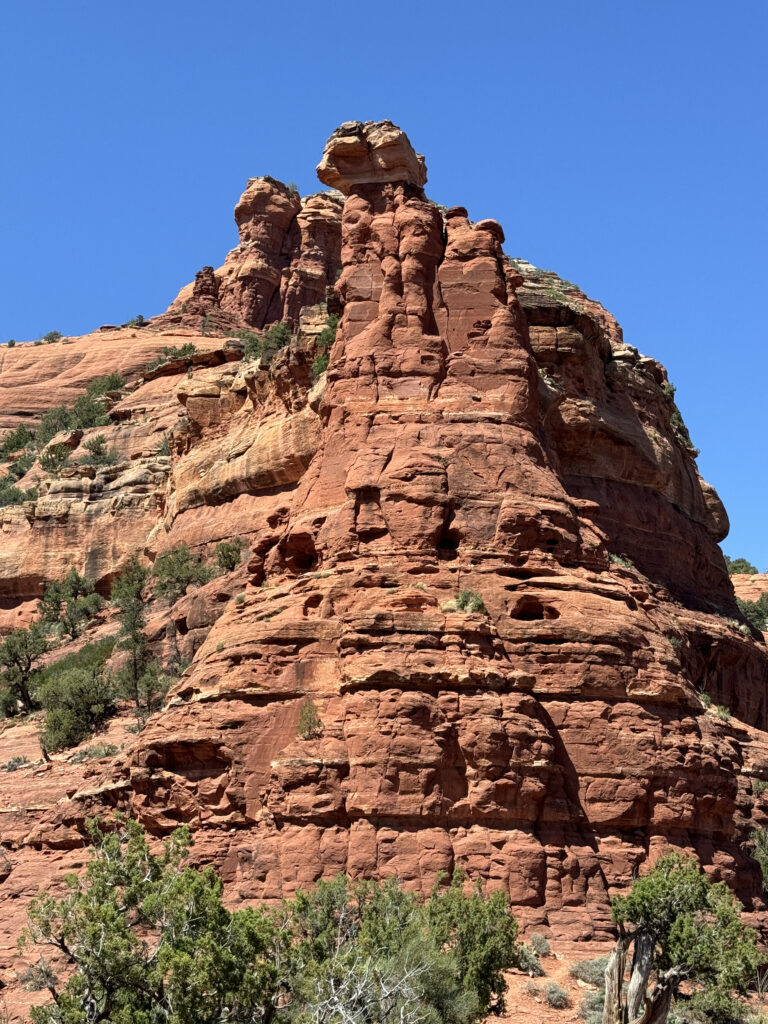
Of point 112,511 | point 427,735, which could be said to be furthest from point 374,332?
point 112,511

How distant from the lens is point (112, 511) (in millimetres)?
61656

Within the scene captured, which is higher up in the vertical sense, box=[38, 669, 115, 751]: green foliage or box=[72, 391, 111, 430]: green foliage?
box=[72, 391, 111, 430]: green foliage

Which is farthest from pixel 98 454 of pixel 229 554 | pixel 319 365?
pixel 319 365

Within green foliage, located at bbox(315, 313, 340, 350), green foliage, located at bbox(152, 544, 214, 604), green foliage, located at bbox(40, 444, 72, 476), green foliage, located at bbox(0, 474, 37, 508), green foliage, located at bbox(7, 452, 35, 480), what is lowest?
green foliage, located at bbox(152, 544, 214, 604)

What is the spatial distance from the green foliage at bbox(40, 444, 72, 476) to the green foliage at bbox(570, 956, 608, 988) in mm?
48846

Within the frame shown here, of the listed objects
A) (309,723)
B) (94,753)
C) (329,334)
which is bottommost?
(309,723)

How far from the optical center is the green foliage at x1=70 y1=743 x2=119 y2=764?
39188mm

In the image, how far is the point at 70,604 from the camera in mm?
57094

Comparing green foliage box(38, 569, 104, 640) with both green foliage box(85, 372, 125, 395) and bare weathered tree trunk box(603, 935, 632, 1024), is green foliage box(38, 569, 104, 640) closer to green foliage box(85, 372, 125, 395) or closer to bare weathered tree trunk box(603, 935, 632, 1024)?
green foliage box(85, 372, 125, 395)

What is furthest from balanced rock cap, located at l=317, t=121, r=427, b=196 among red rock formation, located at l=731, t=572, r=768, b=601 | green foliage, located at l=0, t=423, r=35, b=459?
green foliage, located at l=0, t=423, r=35, b=459

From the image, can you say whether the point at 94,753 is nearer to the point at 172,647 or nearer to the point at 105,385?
the point at 172,647

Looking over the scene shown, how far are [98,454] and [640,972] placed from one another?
48188mm

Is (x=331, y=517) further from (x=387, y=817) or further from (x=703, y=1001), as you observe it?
(x=703, y=1001)

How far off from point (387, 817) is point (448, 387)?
12.7 metres
